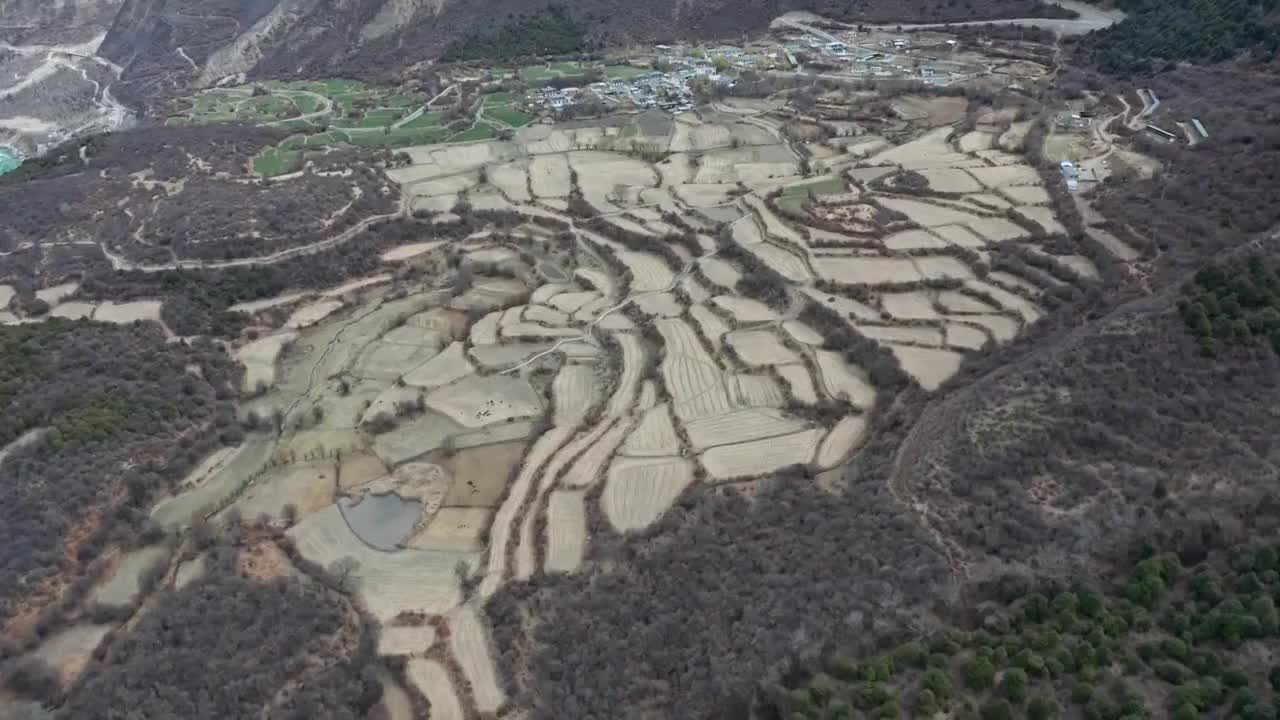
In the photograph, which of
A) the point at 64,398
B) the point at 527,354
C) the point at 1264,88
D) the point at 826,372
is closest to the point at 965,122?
the point at 1264,88

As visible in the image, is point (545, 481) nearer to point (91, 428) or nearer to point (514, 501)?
point (514, 501)

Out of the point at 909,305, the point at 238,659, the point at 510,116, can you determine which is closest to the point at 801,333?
the point at 909,305

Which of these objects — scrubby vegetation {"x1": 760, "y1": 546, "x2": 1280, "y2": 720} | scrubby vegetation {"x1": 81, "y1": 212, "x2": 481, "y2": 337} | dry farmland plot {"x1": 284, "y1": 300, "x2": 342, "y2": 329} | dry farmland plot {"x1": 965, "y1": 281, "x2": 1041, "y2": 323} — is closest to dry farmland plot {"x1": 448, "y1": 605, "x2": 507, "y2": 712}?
scrubby vegetation {"x1": 760, "y1": 546, "x2": 1280, "y2": 720}

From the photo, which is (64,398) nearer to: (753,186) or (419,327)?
(419,327)

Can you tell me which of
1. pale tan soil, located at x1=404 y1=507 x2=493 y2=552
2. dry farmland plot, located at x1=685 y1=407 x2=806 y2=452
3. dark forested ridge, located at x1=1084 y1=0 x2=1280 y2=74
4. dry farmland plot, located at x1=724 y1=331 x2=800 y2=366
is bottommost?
pale tan soil, located at x1=404 y1=507 x2=493 y2=552

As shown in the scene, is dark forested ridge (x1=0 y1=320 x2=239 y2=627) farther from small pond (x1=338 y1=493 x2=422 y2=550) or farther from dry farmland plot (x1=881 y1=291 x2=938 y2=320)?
dry farmland plot (x1=881 y1=291 x2=938 y2=320)

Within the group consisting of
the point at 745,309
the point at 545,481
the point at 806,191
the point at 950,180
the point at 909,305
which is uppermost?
the point at 950,180

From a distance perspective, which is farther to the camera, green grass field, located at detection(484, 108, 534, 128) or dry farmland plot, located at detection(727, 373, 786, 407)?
green grass field, located at detection(484, 108, 534, 128)
